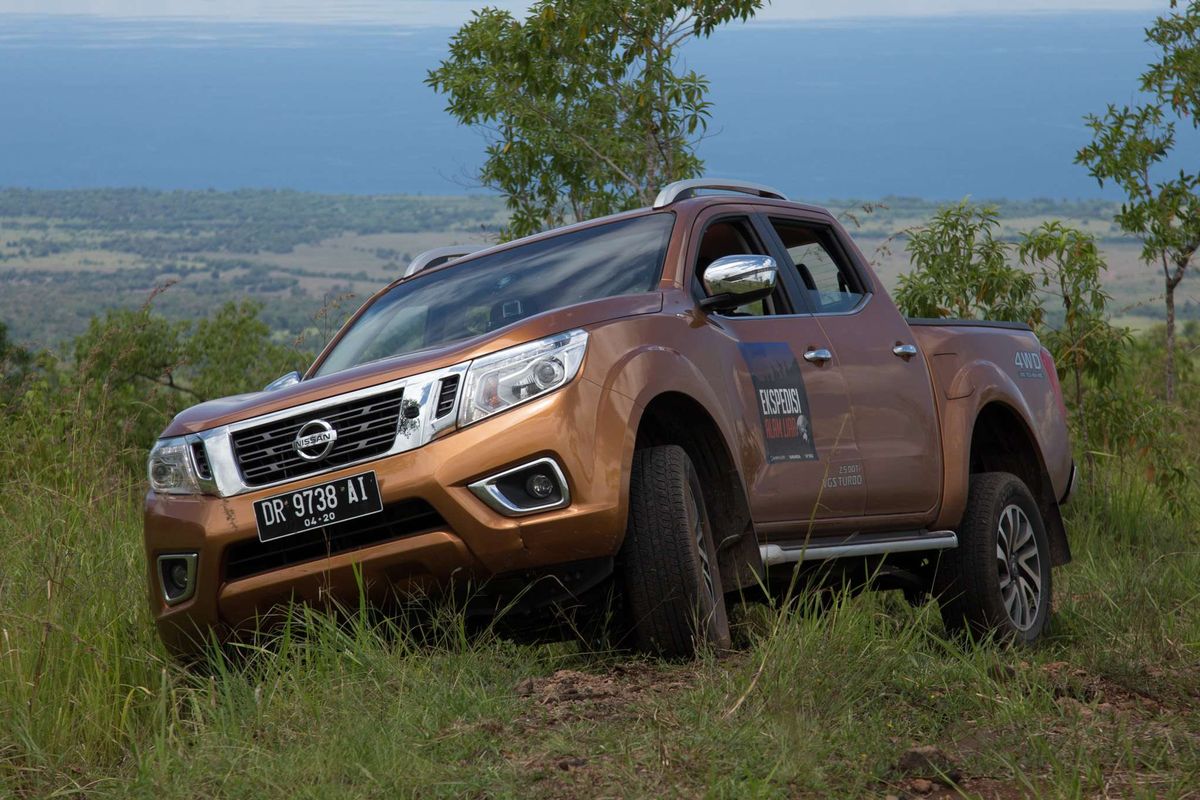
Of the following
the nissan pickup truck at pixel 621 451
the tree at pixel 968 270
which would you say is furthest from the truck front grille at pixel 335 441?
the tree at pixel 968 270

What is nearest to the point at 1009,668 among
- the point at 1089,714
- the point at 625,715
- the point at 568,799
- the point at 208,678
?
the point at 1089,714

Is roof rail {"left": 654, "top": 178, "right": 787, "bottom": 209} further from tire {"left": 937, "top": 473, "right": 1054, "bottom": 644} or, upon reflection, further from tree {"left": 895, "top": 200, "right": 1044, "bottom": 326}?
tree {"left": 895, "top": 200, "right": 1044, "bottom": 326}

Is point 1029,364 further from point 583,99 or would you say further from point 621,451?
point 583,99

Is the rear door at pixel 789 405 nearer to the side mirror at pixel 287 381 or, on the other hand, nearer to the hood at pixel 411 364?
the hood at pixel 411 364

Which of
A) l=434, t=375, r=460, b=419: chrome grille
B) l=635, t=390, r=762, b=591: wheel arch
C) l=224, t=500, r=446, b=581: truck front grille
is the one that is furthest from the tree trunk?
l=224, t=500, r=446, b=581: truck front grille

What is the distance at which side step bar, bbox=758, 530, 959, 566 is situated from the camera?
4926mm

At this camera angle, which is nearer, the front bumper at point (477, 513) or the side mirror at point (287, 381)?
the front bumper at point (477, 513)

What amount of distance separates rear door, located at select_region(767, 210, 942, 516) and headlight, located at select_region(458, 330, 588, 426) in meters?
1.71

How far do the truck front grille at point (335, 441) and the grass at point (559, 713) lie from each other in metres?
0.45

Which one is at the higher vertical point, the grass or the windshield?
the windshield

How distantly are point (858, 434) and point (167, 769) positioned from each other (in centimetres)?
295

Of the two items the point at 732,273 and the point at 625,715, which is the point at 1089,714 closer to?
the point at 625,715

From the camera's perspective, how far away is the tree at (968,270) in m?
12.1

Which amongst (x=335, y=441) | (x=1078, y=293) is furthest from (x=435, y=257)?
(x=1078, y=293)
